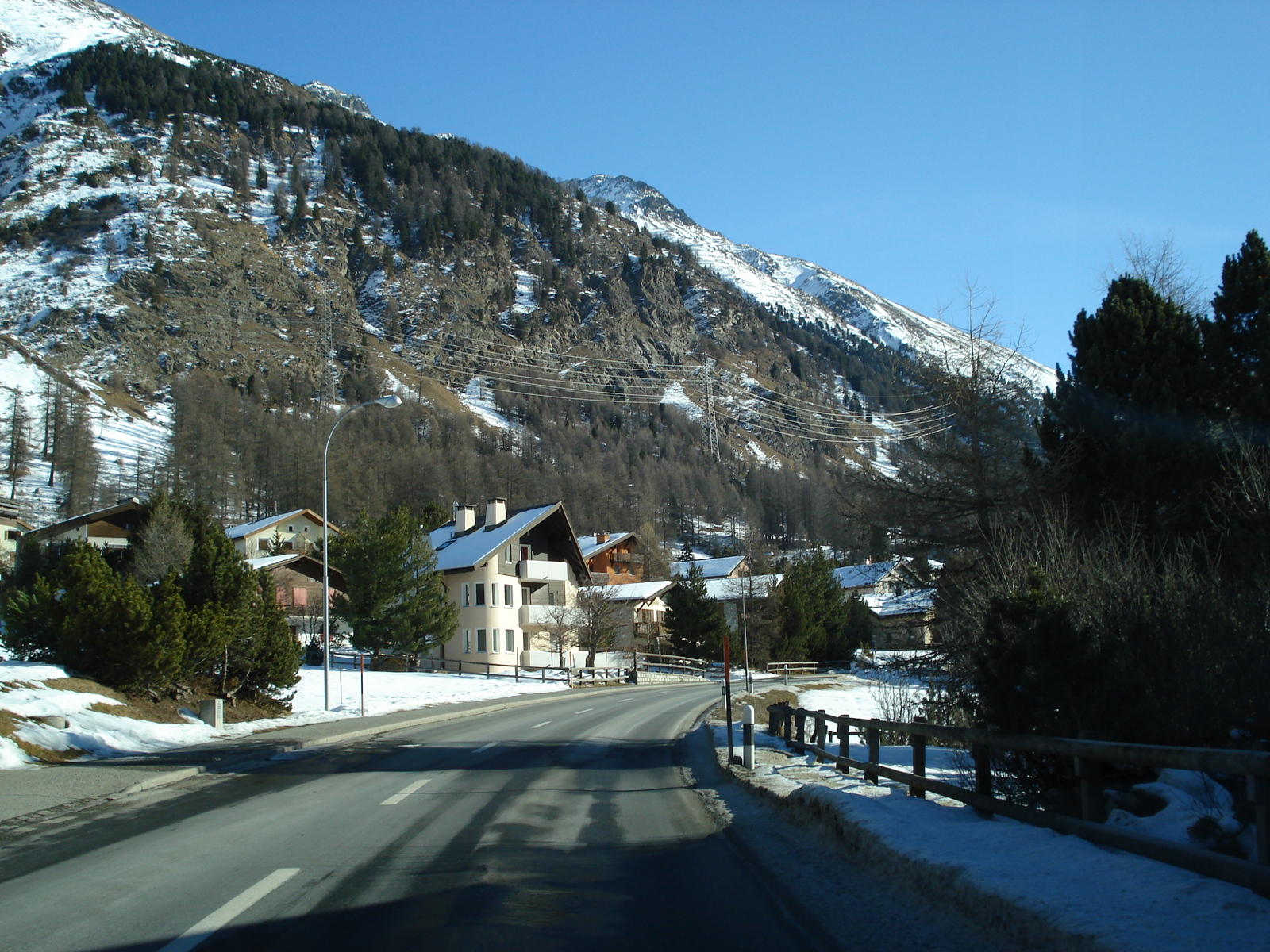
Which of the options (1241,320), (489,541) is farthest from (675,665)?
(1241,320)

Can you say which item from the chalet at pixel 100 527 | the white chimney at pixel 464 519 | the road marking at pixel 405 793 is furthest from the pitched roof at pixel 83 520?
the road marking at pixel 405 793

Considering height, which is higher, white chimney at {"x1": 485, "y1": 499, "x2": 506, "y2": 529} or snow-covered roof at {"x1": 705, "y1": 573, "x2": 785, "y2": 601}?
white chimney at {"x1": 485, "y1": 499, "x2": 506, "y2": 529}

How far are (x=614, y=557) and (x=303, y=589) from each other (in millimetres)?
36298

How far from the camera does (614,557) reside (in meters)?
90.4

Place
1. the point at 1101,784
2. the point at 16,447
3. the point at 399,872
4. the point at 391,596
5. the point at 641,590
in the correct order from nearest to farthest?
the point at 1101,784 → the point at 399,872 → the point at 391,596 → the point at 641,590 → the point at 16,447

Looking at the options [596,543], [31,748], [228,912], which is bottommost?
[31,748]

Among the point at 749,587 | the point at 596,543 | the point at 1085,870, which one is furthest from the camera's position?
the point at 596,543

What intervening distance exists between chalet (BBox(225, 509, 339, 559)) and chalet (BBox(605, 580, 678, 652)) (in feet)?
74.2

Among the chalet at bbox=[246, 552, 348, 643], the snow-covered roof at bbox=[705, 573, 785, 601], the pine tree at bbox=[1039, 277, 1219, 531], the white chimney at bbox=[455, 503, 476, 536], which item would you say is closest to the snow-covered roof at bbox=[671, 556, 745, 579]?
the snow-covered roof at bbox=[705, 573, 785, 601]

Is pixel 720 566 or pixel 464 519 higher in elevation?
pixel 464 519

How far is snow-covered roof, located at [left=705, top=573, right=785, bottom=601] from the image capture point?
216 ft

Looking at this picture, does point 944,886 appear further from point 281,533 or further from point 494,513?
point 281,533

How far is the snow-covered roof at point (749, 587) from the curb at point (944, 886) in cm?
5191

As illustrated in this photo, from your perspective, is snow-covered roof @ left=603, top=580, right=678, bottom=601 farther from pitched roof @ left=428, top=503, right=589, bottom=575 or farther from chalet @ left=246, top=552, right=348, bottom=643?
chalet @ left=246, top=552, right=348, bottom=643
